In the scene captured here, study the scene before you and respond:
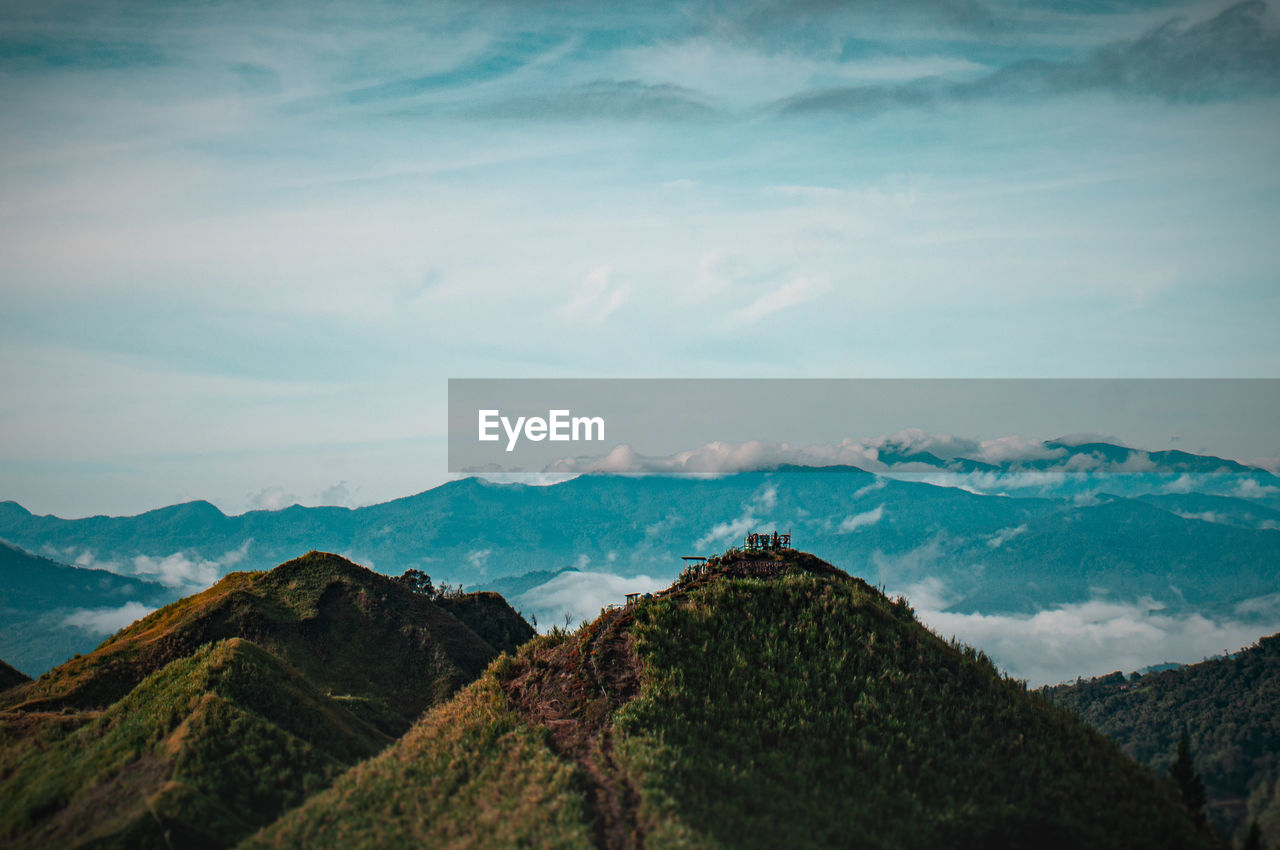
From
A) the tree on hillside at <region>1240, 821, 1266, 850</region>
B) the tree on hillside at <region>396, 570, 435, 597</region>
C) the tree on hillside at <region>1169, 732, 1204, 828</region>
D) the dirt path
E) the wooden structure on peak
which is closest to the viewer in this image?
the dirt path

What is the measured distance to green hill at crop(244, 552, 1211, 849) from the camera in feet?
120

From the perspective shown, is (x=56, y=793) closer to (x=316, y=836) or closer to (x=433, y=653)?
(x=316, y=836)

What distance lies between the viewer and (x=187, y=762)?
41.8 metres

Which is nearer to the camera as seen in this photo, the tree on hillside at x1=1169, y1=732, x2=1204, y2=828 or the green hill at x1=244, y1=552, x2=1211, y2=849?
the green hill at x1=244, y1=552, x2=1211, y2=849

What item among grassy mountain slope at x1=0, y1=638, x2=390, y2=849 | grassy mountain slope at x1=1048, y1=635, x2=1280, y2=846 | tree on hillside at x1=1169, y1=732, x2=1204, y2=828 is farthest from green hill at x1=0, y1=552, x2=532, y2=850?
grassy mountain slope at x1=1048, y1=635, x2=1280, y2=846

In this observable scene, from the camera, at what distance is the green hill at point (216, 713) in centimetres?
3906

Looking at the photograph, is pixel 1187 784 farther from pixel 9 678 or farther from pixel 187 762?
pixel 9 678

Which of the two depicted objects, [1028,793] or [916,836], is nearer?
[916,836]

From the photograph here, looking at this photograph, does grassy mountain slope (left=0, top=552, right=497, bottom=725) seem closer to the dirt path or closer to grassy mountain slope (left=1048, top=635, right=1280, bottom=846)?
the dirt path

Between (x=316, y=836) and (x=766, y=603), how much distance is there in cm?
2751

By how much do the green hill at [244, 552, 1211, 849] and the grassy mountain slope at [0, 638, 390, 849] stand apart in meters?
3.95

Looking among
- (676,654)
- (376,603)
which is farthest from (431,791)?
(376,603)

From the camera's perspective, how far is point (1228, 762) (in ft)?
390

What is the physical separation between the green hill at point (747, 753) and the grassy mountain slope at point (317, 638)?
26449mm
